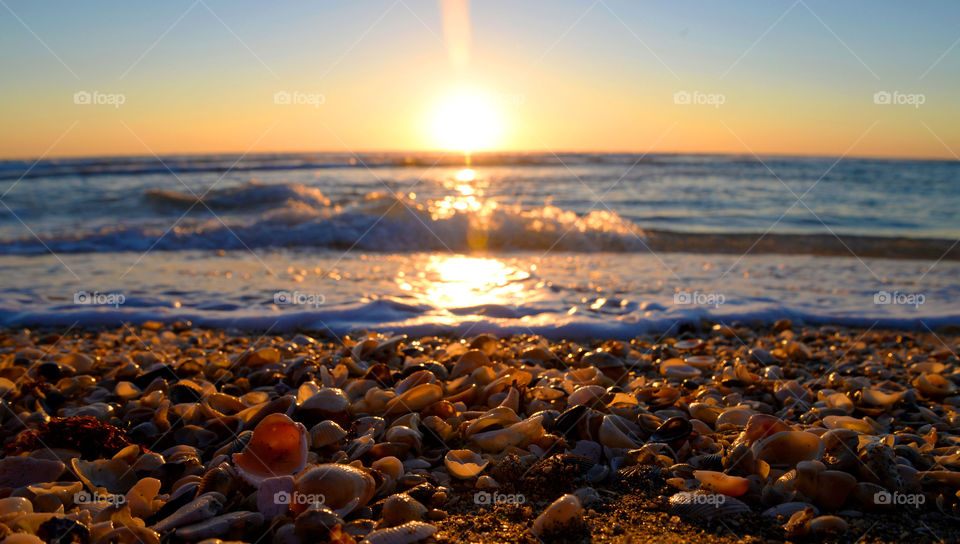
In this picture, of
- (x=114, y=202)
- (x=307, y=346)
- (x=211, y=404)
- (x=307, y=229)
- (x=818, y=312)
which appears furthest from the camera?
(x=114, y=202)

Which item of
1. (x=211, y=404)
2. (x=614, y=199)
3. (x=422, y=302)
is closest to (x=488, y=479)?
(x=211, y=404)

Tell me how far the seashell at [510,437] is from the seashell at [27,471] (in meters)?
1.44

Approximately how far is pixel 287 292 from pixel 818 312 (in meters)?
4.57

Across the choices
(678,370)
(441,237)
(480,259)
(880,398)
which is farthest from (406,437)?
(441,237)

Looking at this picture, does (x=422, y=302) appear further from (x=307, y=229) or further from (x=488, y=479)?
(x=307, y=229)

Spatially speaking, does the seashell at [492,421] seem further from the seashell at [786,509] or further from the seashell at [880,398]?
the seashell at [880,398]

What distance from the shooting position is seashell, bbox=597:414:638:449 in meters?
2.18

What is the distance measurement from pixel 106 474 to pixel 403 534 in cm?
111

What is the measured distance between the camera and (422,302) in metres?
5.01

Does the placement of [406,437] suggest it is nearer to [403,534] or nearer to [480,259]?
[403,534]

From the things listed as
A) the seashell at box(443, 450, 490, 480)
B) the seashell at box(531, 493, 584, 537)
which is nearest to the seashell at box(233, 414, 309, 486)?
the seashell at box(443, 450, 490, 480)

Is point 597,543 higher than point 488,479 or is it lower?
lower

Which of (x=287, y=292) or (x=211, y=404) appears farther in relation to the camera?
(x=287, y=292)

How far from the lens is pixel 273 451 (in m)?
1.93
